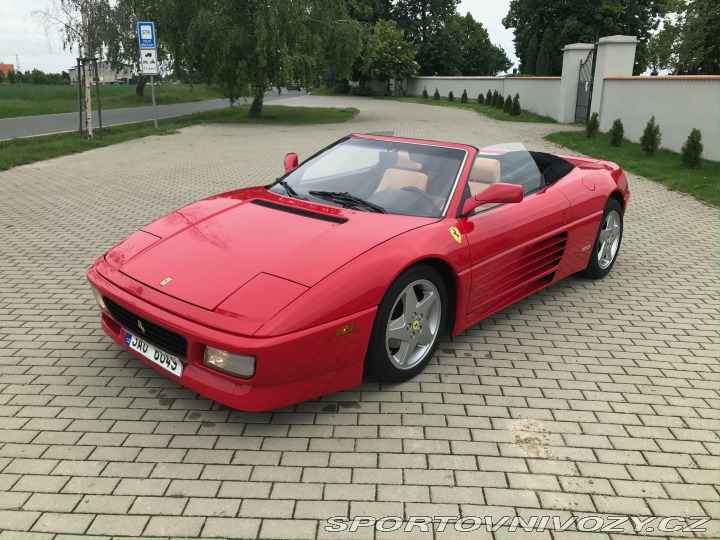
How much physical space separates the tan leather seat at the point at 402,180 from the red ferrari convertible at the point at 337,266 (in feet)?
0.04

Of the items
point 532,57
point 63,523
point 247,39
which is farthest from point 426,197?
point 532,57

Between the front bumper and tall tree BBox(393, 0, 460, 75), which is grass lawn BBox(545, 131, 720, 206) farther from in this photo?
tall tree BBox(393, 0, 460, 75)

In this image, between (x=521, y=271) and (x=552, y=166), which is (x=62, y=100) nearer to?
(x=552, y=166)

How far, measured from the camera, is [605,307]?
16.8ft

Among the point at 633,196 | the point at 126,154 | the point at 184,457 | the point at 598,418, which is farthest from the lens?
the point at 126,154

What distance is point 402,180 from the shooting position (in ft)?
13.7

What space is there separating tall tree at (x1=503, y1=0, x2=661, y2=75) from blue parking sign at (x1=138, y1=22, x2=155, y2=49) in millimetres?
39590

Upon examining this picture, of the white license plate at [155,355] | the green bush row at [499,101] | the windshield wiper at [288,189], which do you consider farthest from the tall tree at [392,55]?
the white license plate at [155,355]

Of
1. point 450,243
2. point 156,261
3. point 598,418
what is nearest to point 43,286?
point 156,261

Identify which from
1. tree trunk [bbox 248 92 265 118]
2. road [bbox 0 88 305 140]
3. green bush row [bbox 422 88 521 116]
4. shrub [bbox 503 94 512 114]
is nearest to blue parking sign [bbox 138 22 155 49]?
road [bbox 0 88 305 140]

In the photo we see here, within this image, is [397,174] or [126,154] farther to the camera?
[126,154]

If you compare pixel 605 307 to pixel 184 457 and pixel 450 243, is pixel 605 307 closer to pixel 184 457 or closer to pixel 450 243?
pixel 450 243

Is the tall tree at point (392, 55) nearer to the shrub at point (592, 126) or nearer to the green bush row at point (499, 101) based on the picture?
the green bush row at point (499, 101)

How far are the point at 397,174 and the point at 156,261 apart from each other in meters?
1.76
